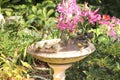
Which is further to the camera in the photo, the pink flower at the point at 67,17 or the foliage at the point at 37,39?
the foliage at the point at 37,39

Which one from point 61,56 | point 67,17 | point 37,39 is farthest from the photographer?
point 37,39

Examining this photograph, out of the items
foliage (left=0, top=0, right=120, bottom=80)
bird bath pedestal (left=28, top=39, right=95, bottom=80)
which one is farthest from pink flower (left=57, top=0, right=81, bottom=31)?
foliage (left=0, top=0, right=120, bottom=80)

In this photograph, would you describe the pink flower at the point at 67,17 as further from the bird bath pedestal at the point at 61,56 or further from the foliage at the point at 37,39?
the foliage at the point at 37,39

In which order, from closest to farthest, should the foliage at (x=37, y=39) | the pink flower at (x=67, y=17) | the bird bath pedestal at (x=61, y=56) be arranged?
the bird bath pedestal at (x=61, y=56)
the pink flower at (x=67, y=17)
the foliage at (x=37, y=39)

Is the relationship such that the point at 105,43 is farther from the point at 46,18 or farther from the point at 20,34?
the point at 46,18

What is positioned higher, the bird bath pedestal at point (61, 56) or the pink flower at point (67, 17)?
the pink flower at point (67, 17)

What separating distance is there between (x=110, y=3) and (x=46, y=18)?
145 cm

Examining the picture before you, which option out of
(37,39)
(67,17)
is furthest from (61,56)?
(37,39)

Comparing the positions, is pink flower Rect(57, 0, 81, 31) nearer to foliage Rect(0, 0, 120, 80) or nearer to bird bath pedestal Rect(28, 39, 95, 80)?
bird bath pedestal Rect(28, 39, 95, 80)

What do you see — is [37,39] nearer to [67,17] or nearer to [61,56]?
[67,17]

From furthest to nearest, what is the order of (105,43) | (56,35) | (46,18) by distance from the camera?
(46,18) < (56,35) < (105,43)

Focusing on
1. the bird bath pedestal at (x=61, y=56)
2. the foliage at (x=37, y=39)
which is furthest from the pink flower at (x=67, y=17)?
the foliage at (x=37, y=39)

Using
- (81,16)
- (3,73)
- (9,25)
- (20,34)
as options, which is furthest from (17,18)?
(3,73)

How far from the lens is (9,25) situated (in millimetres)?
6234
